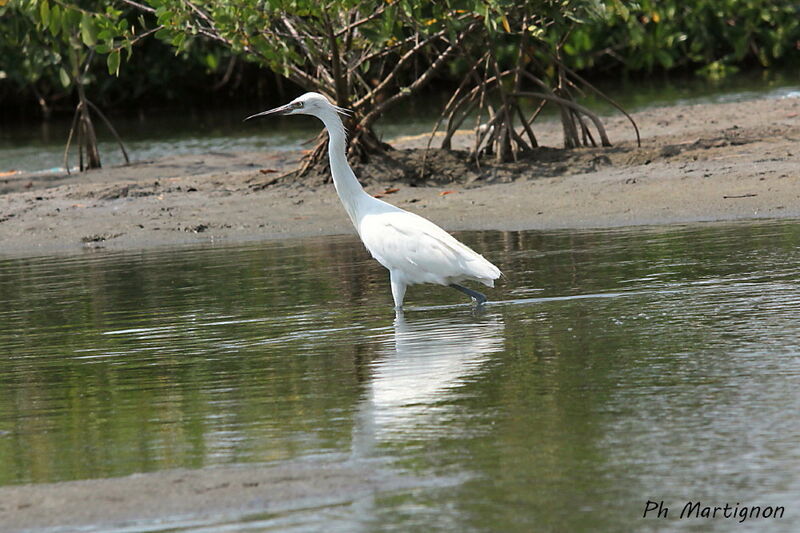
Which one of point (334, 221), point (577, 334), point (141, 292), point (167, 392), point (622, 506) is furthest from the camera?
point (334, 221)

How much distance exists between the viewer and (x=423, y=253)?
8.12 metres

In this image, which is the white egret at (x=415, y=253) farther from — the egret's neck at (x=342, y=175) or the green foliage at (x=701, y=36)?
the green foliage at (x=701, y=36)

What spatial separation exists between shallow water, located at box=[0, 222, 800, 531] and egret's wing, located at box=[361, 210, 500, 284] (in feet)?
0.85

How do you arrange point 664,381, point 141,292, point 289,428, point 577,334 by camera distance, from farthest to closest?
point 141,292 → point 577,334 → point 664,381 → point 289,428

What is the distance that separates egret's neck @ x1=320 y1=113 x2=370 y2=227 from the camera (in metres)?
9.11

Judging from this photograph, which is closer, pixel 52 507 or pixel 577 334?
pixel 52 507

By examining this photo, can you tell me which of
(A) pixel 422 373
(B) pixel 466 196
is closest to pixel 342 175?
(A) pixel 422 373

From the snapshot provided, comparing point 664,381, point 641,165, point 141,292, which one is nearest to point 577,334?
point 664,381

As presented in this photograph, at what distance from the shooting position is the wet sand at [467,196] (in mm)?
12078

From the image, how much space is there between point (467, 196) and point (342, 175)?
14.0 feet

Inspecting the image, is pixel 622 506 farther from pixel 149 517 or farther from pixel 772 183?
pixel 772 183

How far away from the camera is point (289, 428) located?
5285 millimetres

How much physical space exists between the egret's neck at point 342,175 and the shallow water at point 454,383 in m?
0.62

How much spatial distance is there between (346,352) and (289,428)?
1.62 m
